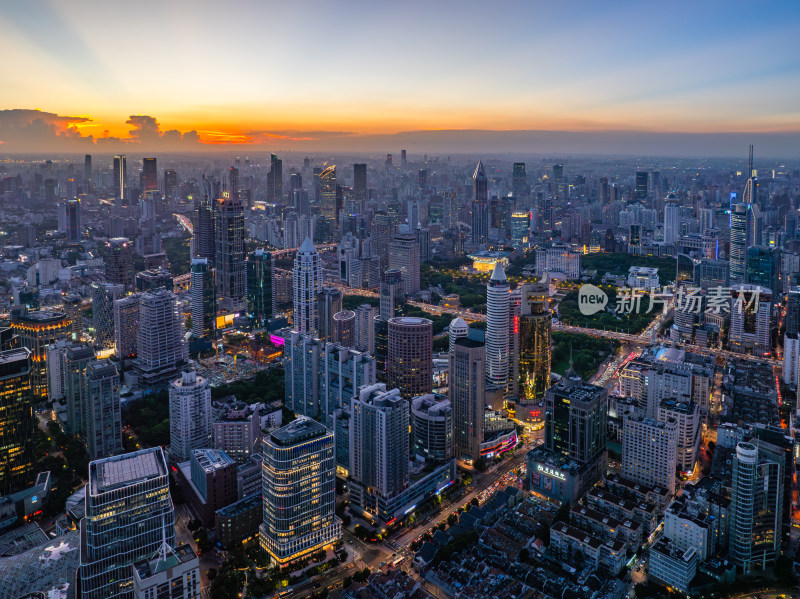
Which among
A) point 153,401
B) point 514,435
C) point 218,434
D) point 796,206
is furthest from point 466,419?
point 796,206

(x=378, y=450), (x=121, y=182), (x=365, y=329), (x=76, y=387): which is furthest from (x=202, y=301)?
(x=121, y=182)

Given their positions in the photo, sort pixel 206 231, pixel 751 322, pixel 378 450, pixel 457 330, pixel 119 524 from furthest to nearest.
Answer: pixel 206 231, pixel 751 322, pixel 457 330, pixel 378 450, pixel 119 524

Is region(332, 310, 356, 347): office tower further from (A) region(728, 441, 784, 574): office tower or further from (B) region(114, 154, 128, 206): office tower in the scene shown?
(B) region(114, 154, 128, 206): office tower

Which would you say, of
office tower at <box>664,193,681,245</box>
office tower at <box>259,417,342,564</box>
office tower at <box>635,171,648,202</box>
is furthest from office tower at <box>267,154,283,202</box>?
office tower at <box>259,417,342,564</box>

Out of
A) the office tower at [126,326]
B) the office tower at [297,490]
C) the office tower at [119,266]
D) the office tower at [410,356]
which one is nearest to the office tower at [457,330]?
the office tower at [410,356]

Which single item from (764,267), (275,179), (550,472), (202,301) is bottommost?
(550,472)

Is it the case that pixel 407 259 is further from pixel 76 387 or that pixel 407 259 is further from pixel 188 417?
pixel 76 387

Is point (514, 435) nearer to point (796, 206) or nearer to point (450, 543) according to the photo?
point (450, 543)
